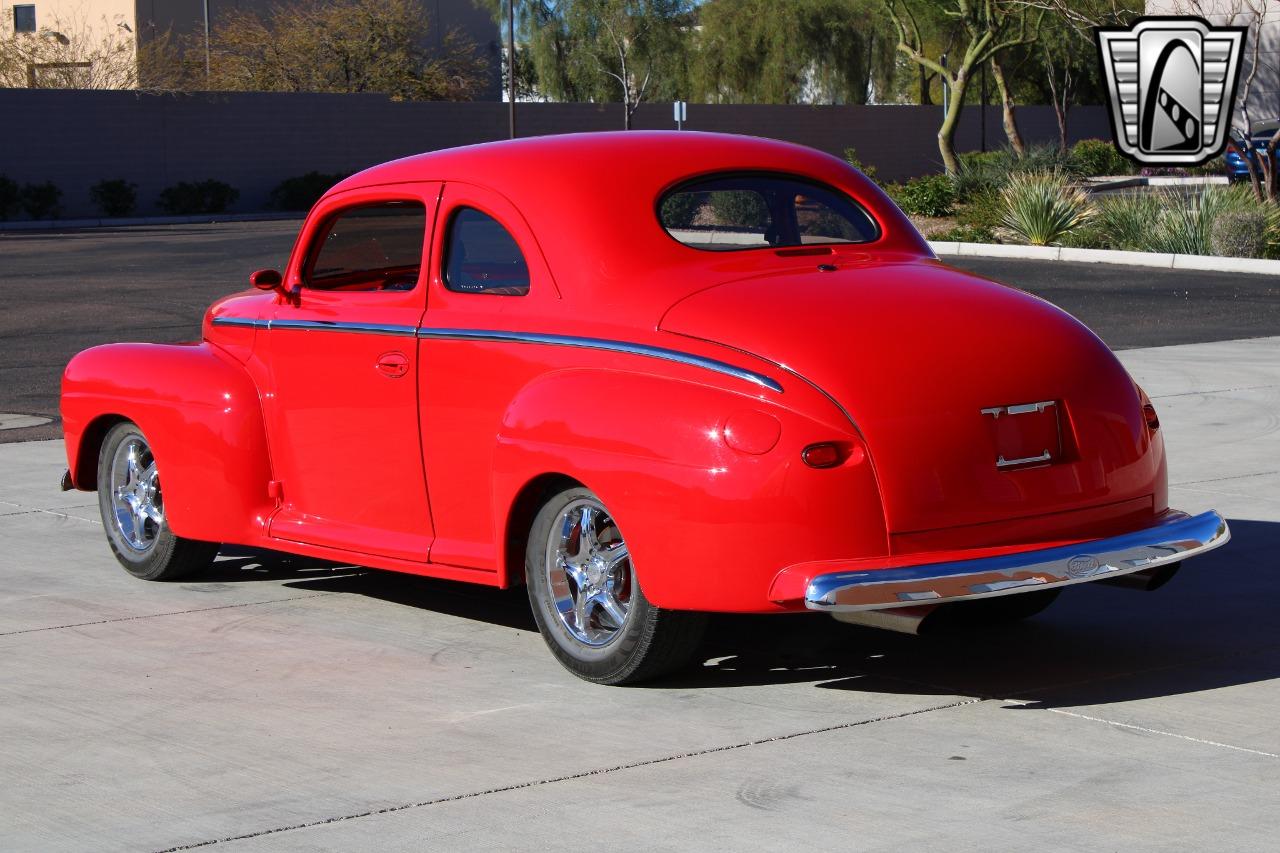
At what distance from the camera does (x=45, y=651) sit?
6.56m

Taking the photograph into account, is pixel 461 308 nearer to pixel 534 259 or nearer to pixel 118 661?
pixel 534 259

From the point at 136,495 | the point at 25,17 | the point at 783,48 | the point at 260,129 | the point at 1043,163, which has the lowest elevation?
the point at 136,495

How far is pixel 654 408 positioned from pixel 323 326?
1.89 m

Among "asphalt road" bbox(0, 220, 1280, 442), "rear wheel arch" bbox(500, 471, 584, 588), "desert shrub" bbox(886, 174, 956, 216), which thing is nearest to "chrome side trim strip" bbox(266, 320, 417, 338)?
"rear wheel arch" bbox(500, 471, 584, 588)

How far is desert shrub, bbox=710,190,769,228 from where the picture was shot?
673cm

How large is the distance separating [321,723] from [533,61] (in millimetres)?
65349

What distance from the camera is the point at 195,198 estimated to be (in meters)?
46.4

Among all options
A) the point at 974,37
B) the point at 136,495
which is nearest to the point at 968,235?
the point at 974,37

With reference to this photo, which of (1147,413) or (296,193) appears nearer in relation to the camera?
(1147,413)

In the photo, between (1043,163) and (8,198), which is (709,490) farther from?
(8,198)

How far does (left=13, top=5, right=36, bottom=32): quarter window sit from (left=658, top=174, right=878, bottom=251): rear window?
6702cm

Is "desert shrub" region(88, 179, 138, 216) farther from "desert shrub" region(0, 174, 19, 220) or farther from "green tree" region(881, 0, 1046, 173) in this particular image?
"green tree" region(881, 0, 1046, 173)

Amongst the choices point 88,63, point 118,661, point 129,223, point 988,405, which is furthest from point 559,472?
point 88,63

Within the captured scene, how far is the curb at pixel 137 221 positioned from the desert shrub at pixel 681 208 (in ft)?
119
